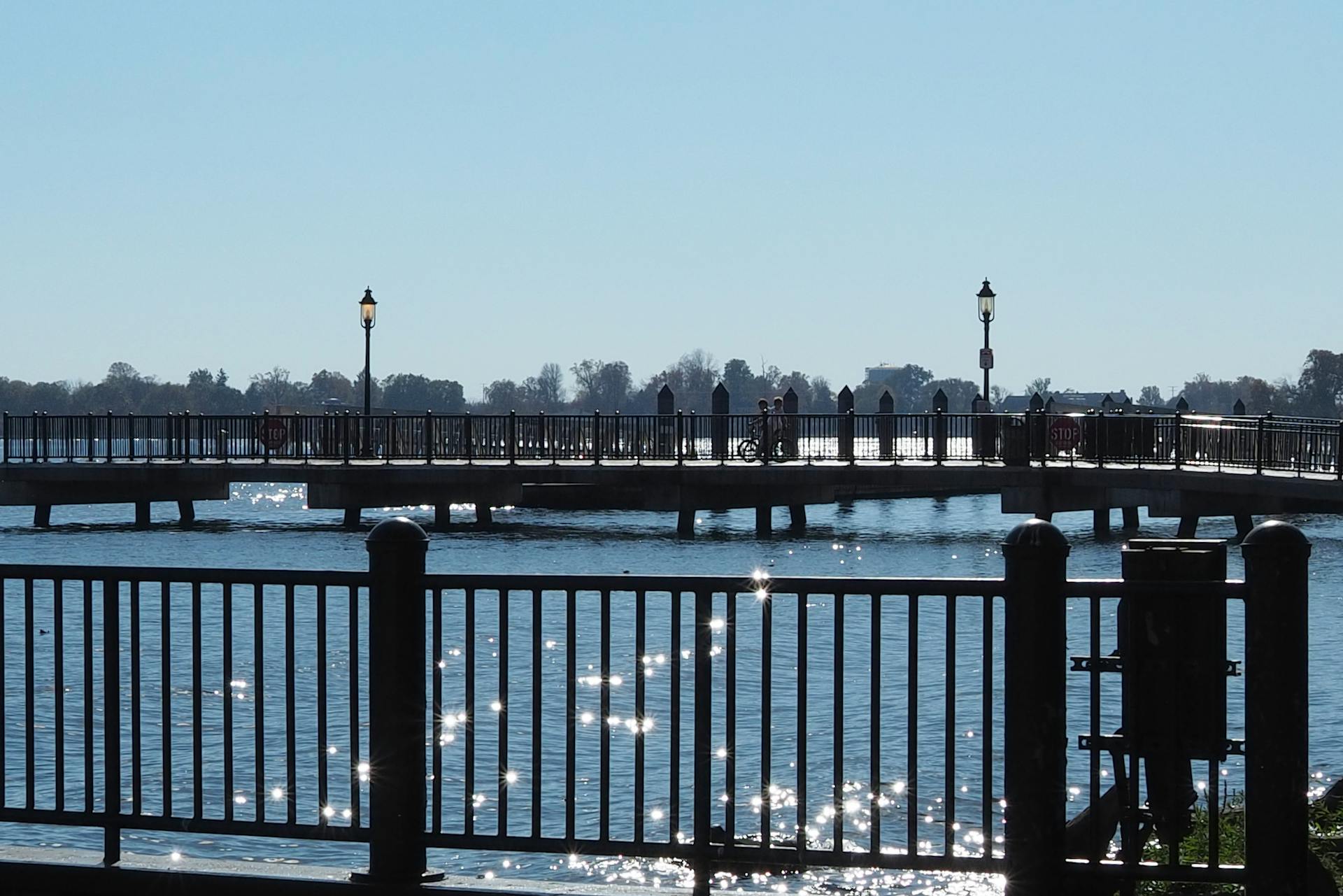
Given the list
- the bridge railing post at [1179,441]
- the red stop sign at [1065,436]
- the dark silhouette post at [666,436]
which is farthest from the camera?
the dark silhouette post at [666,436]

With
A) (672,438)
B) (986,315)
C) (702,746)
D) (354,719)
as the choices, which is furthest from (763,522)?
(702,746)

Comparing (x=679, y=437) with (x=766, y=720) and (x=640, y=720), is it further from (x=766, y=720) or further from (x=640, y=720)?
(x=766, y=720)

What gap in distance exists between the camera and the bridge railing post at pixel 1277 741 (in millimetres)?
5301

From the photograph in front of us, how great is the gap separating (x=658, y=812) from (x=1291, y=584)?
9.91 metres

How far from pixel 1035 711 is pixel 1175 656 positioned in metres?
0.51

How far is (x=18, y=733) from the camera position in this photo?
57.7 feet

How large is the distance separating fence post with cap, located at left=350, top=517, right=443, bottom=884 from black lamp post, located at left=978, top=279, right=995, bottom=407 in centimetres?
4213

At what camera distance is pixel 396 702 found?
5.80 meters

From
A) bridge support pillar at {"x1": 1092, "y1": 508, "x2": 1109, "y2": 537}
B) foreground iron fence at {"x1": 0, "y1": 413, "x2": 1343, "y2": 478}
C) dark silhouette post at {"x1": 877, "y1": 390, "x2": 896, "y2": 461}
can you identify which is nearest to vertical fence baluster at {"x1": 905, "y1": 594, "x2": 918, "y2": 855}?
foreground iron fence at {"x1": 0, "y1": 413, "x2": 1343, "y2": 478}

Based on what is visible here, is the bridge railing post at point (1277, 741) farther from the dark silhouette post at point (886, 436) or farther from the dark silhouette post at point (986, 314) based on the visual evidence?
the dark silhouette post at point (986, 314)

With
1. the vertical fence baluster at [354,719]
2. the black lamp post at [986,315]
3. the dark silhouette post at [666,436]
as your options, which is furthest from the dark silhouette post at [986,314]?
the vertical fence baluster at [354,719]

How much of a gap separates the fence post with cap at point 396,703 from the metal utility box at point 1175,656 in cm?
228

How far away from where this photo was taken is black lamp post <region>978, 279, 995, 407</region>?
47.1 meters

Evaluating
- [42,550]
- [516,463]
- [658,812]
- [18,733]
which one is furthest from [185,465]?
[658,812]
